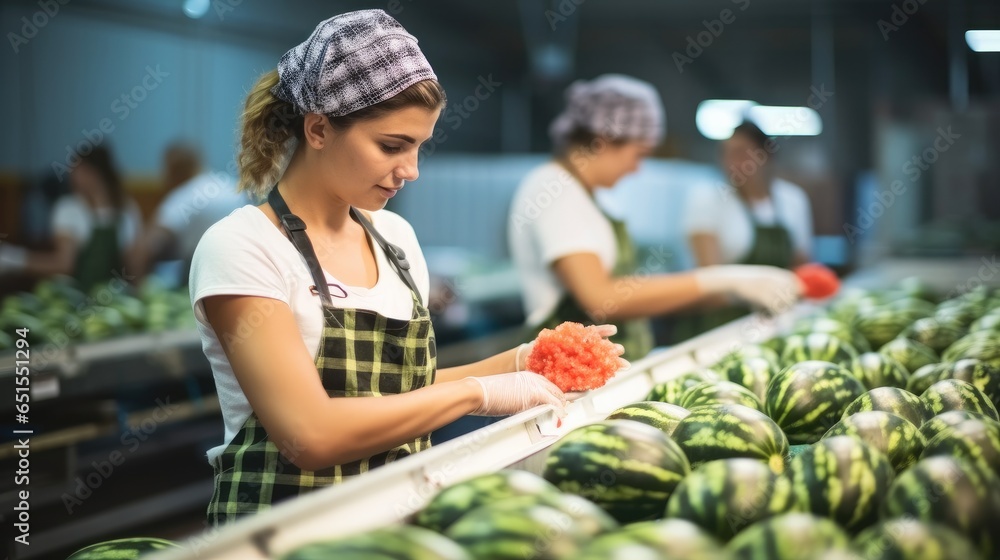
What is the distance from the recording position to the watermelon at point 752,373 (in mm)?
2107

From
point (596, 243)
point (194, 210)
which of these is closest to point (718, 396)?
point (596, 243)

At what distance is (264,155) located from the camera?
1.90m

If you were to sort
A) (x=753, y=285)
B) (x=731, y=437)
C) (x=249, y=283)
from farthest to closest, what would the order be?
(x=753, y=285), (x=249, y=283), (x=731, y=437)

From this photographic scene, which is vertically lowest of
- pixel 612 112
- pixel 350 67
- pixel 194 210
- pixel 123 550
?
pixel 123 550

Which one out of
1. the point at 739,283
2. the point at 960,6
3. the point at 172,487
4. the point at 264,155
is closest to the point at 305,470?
the point at 264,155

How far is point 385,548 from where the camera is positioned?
0.97 meters

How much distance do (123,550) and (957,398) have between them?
4.77ft

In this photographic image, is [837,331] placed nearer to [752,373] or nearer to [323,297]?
[752,373]

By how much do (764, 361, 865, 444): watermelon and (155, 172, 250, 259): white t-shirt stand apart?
14.1 ft

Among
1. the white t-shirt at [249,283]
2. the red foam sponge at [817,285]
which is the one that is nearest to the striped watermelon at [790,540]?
the white t-shirt at [249,283]

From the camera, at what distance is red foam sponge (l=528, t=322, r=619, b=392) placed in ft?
6.32

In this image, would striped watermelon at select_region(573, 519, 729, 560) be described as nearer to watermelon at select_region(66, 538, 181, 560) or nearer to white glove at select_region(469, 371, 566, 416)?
watermelon at select_region(66, 538, 181, 560)

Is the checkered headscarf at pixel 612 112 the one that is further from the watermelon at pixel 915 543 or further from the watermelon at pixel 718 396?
the watermelon at pixel 915 543

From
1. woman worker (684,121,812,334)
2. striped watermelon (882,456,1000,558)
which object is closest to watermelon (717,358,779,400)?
striped watermelon (882,456,1000,558)
